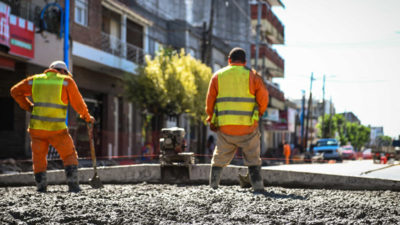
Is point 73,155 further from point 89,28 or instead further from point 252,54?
point 252,54

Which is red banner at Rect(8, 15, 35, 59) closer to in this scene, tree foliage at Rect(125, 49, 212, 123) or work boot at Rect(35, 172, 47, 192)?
tree foliage at Rect(125, 49, 212, 123)

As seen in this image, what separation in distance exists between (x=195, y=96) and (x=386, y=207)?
2238cm

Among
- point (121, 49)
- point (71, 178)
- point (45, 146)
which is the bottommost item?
point (71, 178)

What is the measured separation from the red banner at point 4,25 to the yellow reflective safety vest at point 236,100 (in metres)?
11.4

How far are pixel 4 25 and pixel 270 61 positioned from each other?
39.5 m

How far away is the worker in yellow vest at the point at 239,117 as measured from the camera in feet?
20.8

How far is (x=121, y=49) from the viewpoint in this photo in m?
26.0

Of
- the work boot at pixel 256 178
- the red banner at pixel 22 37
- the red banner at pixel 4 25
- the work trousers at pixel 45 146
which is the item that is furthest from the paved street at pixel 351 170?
the red banner at pixel 22 37

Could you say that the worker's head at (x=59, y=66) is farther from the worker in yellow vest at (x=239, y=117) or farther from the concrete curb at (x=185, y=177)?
the worker in yellow vest at (x=239, y=117)

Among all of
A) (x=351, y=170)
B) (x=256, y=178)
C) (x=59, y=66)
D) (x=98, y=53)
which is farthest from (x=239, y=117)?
(x=98, y=53)

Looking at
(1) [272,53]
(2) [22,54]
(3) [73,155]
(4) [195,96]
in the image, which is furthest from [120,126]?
(1) [272,53]

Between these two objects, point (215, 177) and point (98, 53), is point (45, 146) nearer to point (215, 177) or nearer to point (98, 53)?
point (215, 177)

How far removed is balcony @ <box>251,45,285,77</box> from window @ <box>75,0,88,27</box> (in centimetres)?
2727

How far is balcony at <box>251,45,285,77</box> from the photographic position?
50.2 m
